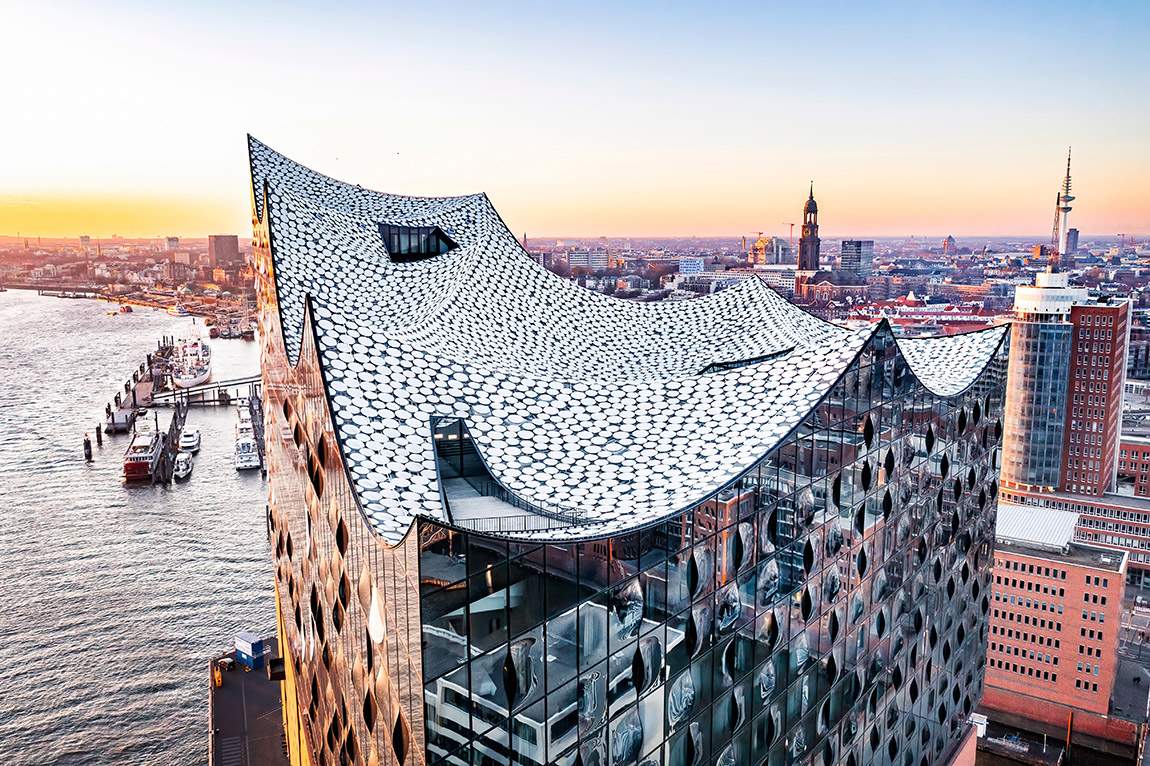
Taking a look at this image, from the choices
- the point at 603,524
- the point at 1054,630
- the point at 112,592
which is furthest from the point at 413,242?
the point at 1054,630

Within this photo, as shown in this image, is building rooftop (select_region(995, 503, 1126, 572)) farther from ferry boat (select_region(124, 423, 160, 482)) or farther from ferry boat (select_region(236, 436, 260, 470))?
ferry boat (select_region(124, 423, 160, 482))

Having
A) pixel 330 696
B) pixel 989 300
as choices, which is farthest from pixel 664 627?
pixel 989 300

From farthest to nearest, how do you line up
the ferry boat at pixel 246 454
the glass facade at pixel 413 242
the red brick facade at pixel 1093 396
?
the ferry boat at pixel 246 454 → the red brick facade at pixel 1093 396 → the glass facade at pixel 413 242

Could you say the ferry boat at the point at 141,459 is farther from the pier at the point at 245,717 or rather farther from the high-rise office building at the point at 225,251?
the high-rise office building at the point at 225,251

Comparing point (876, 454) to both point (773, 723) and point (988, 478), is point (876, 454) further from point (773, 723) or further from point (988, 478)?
point (988, 478)

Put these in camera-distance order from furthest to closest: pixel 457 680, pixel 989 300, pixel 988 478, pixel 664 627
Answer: pixel 989 300 < pixel 988 478 < pixel 664 627 < pixel 457 680

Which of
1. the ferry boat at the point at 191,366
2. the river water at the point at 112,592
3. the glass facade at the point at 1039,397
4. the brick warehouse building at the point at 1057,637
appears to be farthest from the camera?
the ferry boat at the point at 191,366

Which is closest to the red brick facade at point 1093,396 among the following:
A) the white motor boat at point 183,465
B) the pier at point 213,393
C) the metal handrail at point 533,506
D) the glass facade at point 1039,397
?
the glass facade at point 1039,397
